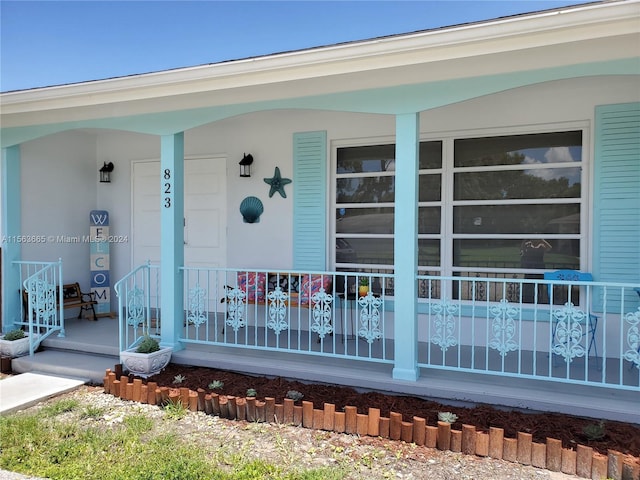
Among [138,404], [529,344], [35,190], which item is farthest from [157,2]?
[529,344]

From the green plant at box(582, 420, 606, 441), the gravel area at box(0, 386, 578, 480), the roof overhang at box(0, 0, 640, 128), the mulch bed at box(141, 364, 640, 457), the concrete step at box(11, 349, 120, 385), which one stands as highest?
the roof overhang at box(0, 0, 640, 128)

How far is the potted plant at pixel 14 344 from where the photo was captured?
15.8 feet

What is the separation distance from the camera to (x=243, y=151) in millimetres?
5859

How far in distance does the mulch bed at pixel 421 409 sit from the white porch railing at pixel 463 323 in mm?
308

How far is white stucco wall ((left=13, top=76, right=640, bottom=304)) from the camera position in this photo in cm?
445

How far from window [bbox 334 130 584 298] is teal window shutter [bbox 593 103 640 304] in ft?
0.67

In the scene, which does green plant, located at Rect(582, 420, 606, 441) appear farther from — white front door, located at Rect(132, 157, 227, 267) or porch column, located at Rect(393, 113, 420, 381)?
white front door, located at Rect(132, 157, 227, 267)

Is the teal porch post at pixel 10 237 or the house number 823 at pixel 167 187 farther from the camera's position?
the teal porch post at pixel 10 237

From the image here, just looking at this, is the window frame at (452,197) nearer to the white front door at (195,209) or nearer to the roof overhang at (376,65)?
the roof overhang at (376,65)

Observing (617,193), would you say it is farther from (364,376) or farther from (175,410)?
(175,410)

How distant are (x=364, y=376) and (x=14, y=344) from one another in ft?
12.5

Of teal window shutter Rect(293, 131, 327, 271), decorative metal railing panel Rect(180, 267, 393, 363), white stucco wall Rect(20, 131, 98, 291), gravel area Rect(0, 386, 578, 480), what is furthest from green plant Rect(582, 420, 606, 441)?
white stucco wall Rect(20, 131, 98, 291)

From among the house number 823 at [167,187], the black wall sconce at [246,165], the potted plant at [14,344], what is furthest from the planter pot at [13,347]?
the black wall sconce at [246,165]

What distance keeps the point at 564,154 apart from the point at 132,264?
5.82 m
